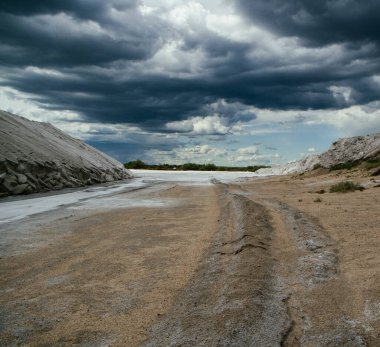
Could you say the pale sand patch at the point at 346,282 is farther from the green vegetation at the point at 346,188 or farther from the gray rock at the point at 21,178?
the gray rock at the point at 21,178

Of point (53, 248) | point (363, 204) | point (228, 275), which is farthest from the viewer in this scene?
point (363, 204)

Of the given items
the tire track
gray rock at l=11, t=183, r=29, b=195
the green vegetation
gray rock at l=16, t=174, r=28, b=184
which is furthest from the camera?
gray rock at l=16, t=174, r=28, b=184

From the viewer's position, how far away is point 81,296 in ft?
17.0

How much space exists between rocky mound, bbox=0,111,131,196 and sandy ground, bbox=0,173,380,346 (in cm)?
999

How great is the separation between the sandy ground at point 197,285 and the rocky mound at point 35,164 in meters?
9.99

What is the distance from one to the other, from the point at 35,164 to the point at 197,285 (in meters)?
17.6

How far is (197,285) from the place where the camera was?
5.42 metres

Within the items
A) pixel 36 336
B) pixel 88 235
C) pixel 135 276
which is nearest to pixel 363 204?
pixel 88 235

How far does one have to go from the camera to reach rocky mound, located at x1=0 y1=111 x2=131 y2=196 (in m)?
19.0

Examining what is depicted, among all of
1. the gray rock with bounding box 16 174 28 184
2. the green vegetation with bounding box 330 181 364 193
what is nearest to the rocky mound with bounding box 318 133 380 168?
the green vegetation with bounding box 330 181 364 193

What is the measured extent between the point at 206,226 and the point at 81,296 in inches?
196

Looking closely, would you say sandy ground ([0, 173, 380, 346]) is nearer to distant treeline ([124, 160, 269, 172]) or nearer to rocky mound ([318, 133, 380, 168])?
rocky mound ([318, 133, 380, 168])

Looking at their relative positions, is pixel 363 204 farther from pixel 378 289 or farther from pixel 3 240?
pixel 3 240

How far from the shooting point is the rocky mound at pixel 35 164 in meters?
19.0
